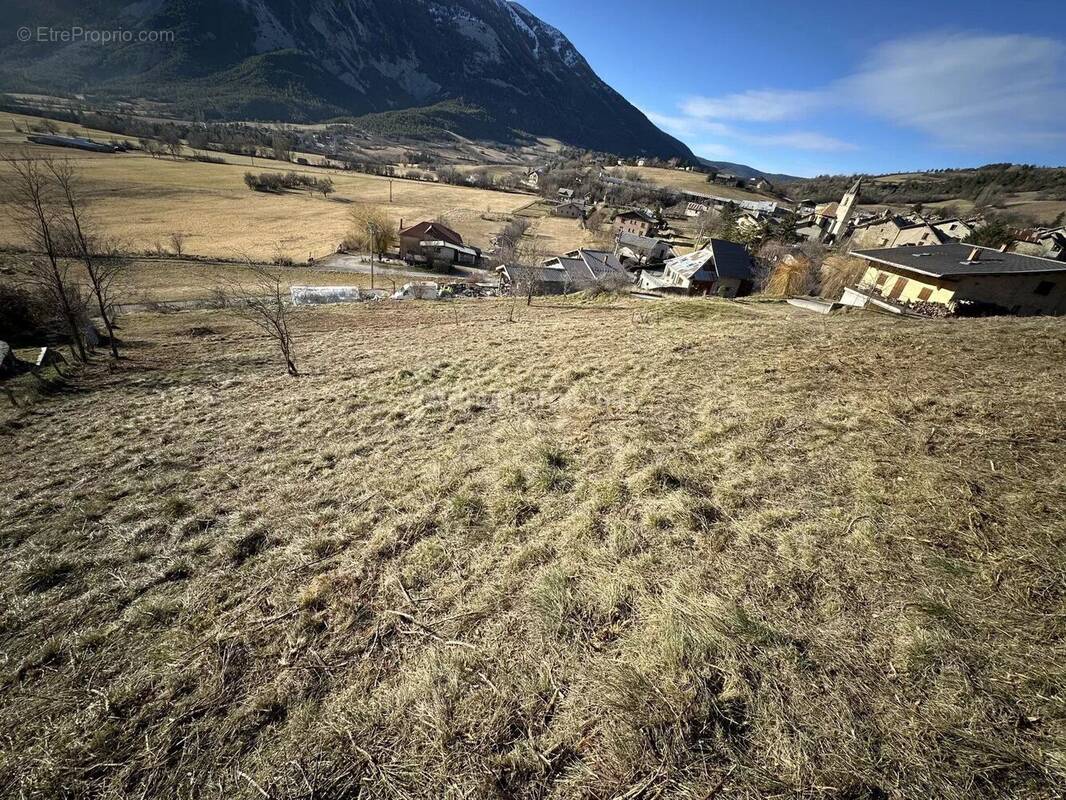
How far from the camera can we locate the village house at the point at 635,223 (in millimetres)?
78312

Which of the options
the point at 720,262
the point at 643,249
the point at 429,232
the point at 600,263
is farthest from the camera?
the point at 643,249

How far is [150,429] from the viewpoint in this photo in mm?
9984

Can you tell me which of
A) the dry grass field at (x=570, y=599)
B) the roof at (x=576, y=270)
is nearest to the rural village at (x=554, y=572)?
the dry grass field at (x=570, y=599)

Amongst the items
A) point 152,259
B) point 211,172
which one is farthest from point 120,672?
point 211,172

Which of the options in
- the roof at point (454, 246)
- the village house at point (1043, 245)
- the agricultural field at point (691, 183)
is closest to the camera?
the village house at point (1043, 245)

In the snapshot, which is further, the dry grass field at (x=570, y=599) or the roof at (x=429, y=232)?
the roof at (x=429, y=232)

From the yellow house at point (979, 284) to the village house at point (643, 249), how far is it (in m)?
33.8

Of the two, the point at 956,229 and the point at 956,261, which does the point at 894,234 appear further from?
the point at 956,261

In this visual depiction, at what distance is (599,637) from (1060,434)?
784 cm

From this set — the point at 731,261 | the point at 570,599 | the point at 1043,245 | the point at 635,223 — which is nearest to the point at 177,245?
the point at 731,261

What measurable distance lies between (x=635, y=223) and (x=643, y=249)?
26.1m

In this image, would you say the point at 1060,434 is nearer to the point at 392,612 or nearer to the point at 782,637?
the point at 782,637

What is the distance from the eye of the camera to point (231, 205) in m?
70.9

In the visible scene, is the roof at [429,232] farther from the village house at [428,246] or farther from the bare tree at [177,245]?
the bare tree at [177,245]
